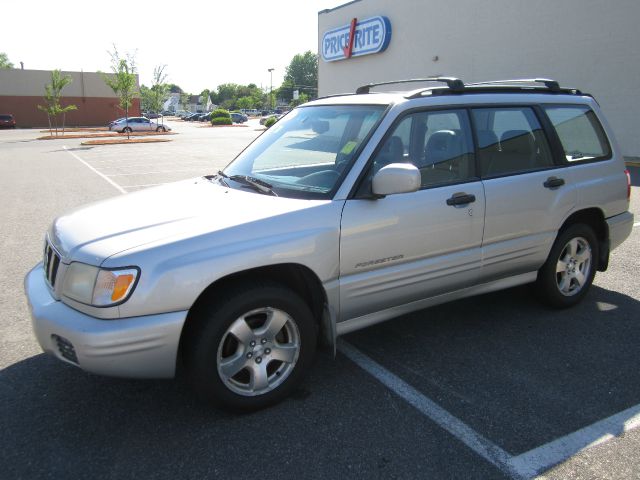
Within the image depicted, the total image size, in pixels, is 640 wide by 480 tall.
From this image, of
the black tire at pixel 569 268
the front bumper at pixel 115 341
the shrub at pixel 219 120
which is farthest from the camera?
the shrub at pixel 219 120

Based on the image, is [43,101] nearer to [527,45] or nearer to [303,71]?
[527,45]

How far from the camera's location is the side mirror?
119 inches

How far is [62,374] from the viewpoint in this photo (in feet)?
11.1

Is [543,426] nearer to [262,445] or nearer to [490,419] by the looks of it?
[490,419]

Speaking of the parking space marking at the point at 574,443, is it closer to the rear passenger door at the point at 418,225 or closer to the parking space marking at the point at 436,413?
the parking space marking at the point at 436,413

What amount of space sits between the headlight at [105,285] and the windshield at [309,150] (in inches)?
43.7

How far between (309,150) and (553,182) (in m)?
1.94

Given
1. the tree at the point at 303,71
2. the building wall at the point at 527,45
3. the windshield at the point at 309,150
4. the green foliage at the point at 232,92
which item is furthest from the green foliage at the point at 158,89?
the tree at the point at 303,71

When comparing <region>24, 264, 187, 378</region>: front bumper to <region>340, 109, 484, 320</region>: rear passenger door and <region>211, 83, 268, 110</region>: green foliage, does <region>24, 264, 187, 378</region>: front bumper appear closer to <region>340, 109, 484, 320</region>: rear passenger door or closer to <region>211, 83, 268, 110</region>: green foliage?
<region>340, 109, 484, 320</region>: rear passenger door

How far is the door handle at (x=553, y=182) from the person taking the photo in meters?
4.08

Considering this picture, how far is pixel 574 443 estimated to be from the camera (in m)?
2.74

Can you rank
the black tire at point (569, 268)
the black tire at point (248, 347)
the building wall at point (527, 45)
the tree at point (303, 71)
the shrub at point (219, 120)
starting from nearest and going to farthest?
the black tire at point (248, 347) < the black tire at point (569, 268) < the building wall at point (527, 45) < the shrub at point (219, 120) < the tree at point (303, 71)

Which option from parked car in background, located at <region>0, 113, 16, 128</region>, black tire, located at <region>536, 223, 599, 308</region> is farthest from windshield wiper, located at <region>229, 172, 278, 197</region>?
parked car in background, located at <region>0, 113, 16, 128</region>

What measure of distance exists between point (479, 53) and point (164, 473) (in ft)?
68.9
